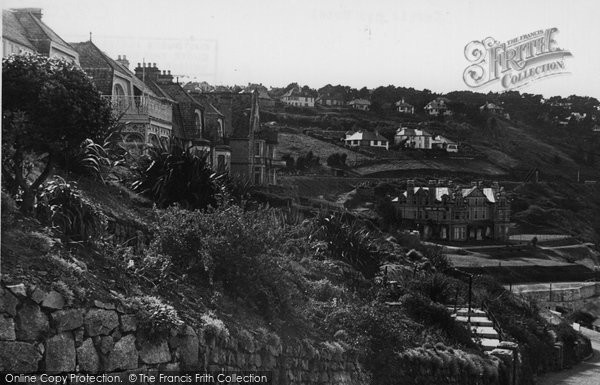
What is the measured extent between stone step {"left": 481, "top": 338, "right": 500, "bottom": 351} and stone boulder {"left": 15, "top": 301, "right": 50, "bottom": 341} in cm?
1291

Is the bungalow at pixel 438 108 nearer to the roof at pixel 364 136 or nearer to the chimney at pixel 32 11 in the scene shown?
the roof at pixel 364 136

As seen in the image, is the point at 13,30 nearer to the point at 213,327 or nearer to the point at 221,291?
the point at 221,291

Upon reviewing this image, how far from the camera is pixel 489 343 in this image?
1886 cm

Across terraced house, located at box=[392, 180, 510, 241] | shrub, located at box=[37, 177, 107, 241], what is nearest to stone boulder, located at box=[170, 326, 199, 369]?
shrub, located at box=[37, 177, 107, 241]

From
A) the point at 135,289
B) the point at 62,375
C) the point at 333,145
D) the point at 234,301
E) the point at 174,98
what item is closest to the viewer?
the point at 62,375

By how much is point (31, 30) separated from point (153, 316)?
14.2 metres

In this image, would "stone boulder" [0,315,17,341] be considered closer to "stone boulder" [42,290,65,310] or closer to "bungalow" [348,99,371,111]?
"stone boulder" [42,290,65,310]

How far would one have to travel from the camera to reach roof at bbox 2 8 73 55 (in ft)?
64.4

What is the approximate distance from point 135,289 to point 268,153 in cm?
3591

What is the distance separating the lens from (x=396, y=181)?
99.9m

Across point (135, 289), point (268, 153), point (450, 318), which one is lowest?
point (450, 318)

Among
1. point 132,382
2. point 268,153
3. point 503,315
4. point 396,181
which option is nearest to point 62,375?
point 132,382

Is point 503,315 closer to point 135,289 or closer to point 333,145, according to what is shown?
point 135,289

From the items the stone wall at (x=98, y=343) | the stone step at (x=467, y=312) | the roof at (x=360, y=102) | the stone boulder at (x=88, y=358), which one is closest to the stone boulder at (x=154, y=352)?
the stone wall at (x=98, y=343)
